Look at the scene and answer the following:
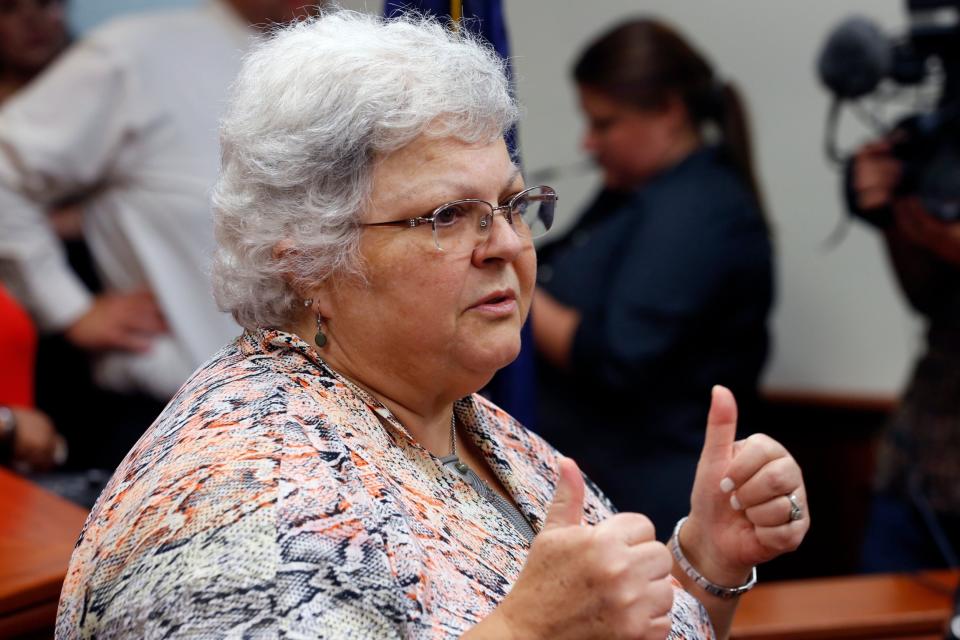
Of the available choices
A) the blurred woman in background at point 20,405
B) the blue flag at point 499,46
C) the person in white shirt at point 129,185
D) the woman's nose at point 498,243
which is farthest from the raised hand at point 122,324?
the woman's nose at point 498,243

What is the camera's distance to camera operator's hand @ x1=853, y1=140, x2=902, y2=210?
2.73m

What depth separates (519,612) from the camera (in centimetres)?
119


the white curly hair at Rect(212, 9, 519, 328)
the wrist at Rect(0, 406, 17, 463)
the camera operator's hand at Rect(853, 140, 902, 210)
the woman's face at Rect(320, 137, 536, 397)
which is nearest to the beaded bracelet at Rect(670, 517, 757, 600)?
the woman's face at Rect(320, 137, 536, 397)

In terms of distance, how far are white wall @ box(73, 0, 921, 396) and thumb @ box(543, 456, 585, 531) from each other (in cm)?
278

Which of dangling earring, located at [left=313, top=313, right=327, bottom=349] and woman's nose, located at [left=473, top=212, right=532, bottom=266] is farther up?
woman's nose, located at [left=473, top=212, right=532, bottom=266]

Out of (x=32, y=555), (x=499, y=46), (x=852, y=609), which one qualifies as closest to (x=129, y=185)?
(x=499, y=46)

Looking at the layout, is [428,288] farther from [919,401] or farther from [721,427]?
[919,401]

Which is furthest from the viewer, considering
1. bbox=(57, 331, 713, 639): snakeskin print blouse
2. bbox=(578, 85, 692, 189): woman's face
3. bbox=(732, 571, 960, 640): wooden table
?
bbox=(578, 85, 692, 189): woman's face

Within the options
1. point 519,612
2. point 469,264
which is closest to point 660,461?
point 469,264

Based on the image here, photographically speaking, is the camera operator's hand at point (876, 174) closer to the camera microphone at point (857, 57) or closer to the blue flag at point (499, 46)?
the camera microphone at point (857, 57)

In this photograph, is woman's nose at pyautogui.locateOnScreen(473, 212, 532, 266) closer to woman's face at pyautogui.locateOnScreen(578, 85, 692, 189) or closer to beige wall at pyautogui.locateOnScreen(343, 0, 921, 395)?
woman's face at pyautogui.locateOnScreen(578, 85, 692, 189)

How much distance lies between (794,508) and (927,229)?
1.29 meters

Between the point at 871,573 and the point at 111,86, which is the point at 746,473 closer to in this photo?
the point at 871,573

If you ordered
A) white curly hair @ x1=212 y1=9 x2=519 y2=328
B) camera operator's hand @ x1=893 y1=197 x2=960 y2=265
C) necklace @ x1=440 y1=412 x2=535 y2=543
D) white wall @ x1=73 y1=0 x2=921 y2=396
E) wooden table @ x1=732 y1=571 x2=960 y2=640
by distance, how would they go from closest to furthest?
white curly hair @ x1=212 y1=9 x2=519 y2=328
necklace @ x1=440 y1=412 x2=535 y2=543
wooden table @ x1=732 y1=571 x2=960 y2=640
camera operator's hand @ x1=893 y1=197 x2=960 y2=265
white wall @ x1=73 y1=0 x2=921 y2=396
